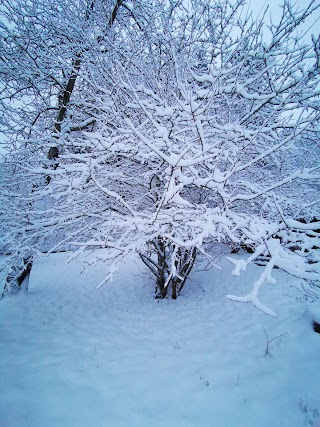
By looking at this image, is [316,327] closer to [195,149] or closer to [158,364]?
[158,364]

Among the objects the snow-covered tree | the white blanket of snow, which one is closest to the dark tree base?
the white blanket of snow

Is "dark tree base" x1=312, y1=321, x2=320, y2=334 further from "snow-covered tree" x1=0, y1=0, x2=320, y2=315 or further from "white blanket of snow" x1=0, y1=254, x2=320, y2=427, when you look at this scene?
"snow-covered tree" x1=0, y1=0, x2=320, y2=315

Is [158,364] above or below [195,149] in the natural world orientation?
below

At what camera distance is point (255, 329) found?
4.29 m

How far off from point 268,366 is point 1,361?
3755mm

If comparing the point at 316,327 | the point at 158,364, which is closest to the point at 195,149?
the point at 158,364

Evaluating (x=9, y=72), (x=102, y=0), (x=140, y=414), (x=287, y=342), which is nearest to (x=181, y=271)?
(x=287, y=342)

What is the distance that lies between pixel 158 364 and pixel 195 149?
305 cm

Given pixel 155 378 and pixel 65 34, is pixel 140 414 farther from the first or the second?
pixel 65 34

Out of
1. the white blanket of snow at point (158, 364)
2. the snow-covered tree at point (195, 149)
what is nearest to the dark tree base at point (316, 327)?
the white blanket of snow at point (158, 364)

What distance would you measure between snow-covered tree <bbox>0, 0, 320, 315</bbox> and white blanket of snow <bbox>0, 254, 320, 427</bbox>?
1354 mm

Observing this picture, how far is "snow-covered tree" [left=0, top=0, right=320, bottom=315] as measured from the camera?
7.29 feet

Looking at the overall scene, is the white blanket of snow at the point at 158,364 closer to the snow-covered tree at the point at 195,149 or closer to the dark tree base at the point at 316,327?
the dark tree base at the point at 316,327

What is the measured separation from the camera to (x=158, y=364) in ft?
11.3
